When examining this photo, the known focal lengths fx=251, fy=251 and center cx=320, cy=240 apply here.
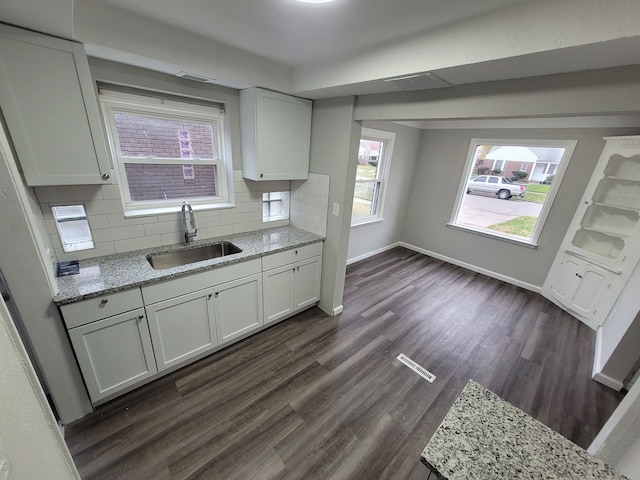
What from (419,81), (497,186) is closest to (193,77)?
(419,81)

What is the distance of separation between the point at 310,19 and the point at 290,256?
1.77 m

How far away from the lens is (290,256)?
97.1 inches

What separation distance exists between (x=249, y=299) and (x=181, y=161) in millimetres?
1375

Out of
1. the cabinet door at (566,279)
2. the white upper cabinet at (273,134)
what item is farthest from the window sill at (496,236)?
the white upper cabinet at (273,134)

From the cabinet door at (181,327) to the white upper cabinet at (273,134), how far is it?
3.97 feet

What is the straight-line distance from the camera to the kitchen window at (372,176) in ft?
12.7

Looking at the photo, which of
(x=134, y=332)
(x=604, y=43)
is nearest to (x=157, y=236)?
(x=134, y=332)

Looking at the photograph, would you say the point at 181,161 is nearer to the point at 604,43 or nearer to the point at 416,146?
the point at 604,43

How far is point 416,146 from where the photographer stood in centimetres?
448

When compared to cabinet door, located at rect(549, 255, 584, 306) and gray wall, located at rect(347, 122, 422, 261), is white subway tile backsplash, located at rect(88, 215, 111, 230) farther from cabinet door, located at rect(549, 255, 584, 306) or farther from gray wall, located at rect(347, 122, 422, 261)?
cabinet door, located at rect(549, 255, 584, 306)

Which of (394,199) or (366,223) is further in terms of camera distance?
(394,199)

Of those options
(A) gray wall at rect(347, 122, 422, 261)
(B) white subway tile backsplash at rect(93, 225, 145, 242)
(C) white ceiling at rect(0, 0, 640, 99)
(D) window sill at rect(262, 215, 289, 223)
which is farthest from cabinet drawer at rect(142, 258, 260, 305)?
(A) gray wall at rect(347, 122, 422, 261)

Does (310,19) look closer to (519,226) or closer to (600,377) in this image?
(600,377)

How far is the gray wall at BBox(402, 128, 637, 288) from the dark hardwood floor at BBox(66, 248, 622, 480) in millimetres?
846
